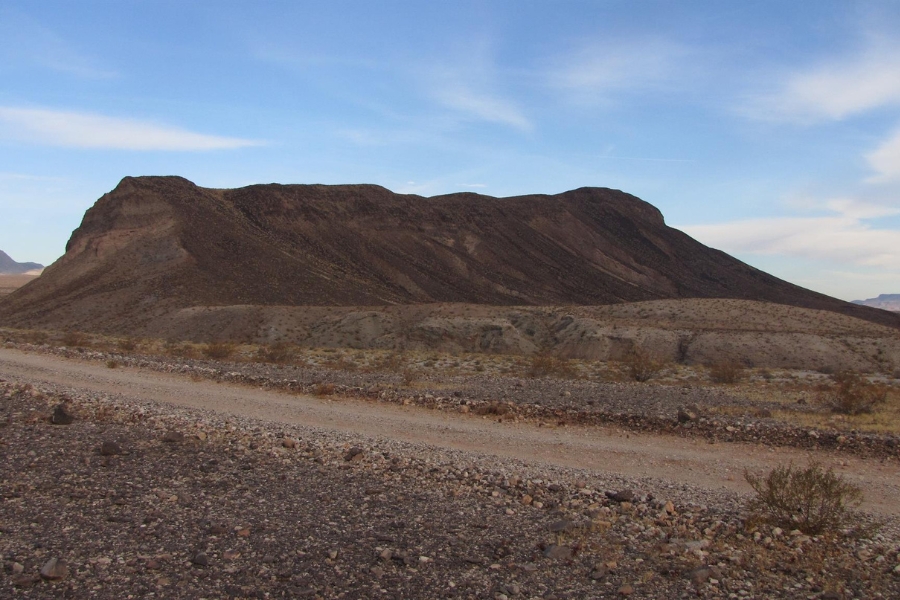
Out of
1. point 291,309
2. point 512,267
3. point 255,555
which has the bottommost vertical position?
point 255,555

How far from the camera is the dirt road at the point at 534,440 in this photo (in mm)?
10250

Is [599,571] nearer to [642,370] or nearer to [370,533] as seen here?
[370,533]

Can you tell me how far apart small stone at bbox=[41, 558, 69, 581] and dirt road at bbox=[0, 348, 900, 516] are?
6.43 meters

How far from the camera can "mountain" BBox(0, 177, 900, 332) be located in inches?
2420

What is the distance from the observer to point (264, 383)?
18.5 m

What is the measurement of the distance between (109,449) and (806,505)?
8244mm

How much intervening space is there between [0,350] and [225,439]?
2121 centimetres

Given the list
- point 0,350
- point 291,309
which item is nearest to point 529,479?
point 0,350

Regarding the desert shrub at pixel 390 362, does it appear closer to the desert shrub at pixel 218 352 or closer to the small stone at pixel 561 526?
the desert shrub at pixel 218 352

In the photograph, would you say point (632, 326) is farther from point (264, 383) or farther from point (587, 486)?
point (587, 486)

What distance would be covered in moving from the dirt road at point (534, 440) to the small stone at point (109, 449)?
3931 millimetres

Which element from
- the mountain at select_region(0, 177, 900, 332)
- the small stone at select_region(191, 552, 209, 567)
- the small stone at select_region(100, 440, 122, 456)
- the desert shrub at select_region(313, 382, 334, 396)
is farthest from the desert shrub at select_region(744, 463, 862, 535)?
the mountain at select_region(0, 177, 900, 332)

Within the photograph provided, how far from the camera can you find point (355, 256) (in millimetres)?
83875

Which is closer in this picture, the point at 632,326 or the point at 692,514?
the point at 692,514
